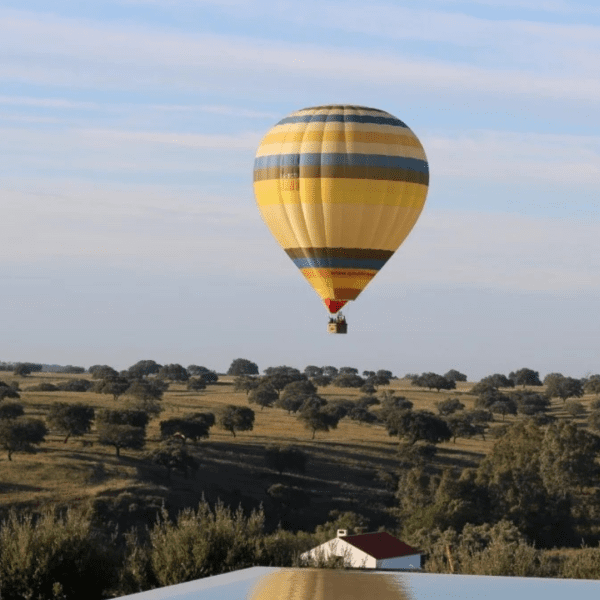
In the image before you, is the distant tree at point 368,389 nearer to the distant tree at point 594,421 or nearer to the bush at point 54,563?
the distant tree at point 594,421

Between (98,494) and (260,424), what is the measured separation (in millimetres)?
36567

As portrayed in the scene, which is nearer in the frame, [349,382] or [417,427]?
[417,427]

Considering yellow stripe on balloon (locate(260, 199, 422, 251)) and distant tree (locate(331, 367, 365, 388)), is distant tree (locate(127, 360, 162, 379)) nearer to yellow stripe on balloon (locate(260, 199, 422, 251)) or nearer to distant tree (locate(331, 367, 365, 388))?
distant tree (locate(331, 367, 365, 388))

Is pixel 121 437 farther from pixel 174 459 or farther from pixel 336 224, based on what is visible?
pixel 336 224

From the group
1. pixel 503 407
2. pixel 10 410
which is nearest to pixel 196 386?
pixel 503 407

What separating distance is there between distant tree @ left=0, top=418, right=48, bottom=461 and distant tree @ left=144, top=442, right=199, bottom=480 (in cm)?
868

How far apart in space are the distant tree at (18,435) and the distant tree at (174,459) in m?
8.68

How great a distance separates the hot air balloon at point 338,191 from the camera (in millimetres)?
42531

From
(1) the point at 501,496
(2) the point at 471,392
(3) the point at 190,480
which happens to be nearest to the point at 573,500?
(1) the point at 501,496

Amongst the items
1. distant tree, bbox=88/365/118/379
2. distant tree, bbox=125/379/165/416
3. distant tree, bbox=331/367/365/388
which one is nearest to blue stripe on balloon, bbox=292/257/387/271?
distant tree, bbox=125/379/165/416

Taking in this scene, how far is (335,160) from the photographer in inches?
1670

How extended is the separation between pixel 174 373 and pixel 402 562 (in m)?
114

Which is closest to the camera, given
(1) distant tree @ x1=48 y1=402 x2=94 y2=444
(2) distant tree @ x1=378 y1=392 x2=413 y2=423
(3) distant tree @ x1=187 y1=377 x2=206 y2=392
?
(1) distant tree @ x1=48 y1=402 x2=94 y2=444

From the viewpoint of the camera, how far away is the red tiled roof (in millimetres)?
64125
